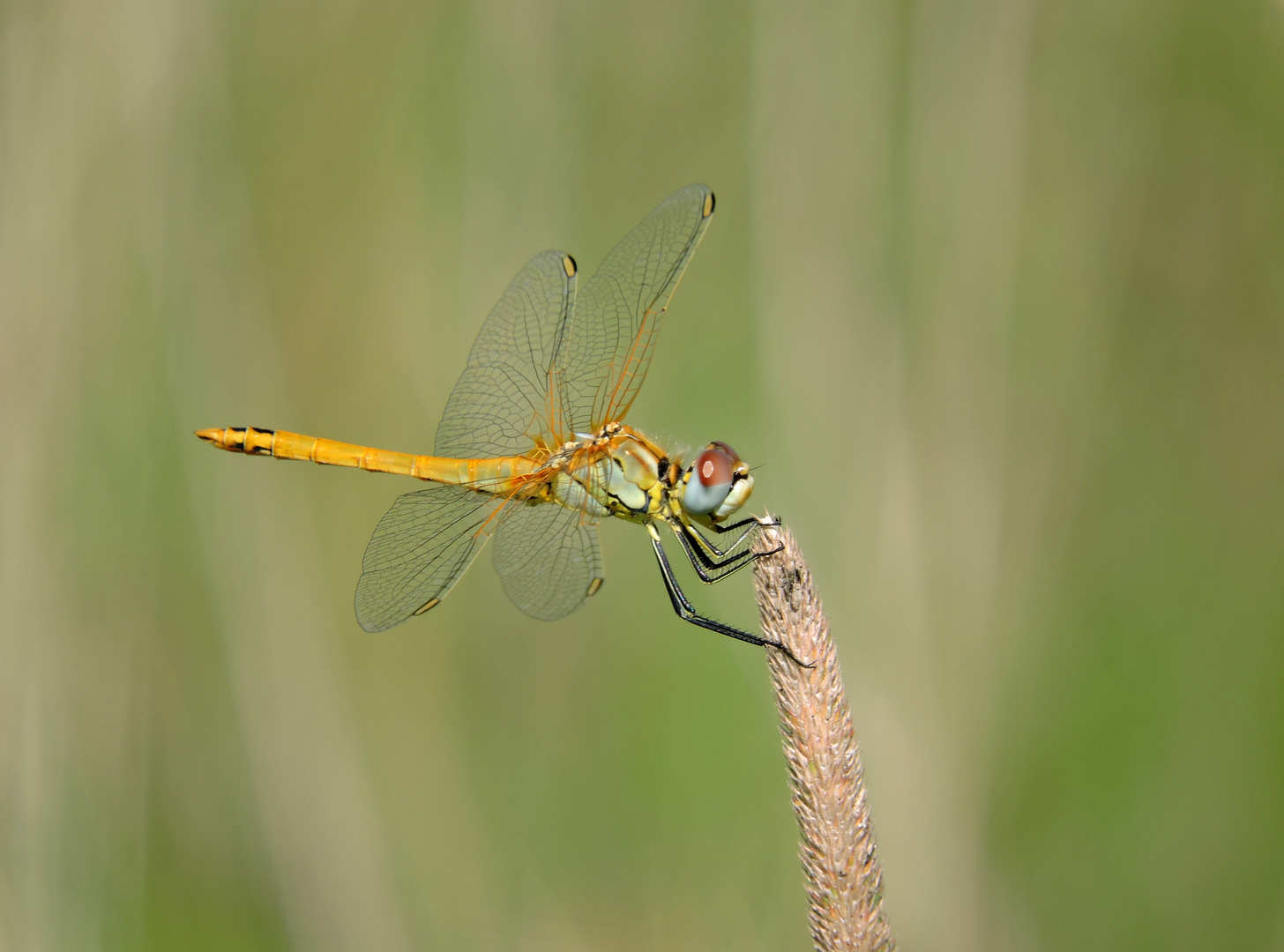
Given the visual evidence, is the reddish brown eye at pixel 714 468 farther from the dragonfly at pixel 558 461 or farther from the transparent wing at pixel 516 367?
the transparent wing at pixel 516 367

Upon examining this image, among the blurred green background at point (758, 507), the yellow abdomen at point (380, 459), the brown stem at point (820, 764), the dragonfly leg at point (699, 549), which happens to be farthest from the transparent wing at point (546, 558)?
the brown stem at point (820, 764)

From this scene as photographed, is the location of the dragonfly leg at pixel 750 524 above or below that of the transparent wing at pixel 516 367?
below

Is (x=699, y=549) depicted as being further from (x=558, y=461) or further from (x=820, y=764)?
(x=820, y=764)

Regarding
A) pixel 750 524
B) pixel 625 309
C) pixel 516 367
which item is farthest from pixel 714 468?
pixel 516 367

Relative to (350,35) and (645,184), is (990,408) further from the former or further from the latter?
(350,35)

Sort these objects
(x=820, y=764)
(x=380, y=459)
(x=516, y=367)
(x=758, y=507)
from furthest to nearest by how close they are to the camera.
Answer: (x=758, y=507) < (x=380, y=459) < (x=516, y=367) < (x=820, y=764)
